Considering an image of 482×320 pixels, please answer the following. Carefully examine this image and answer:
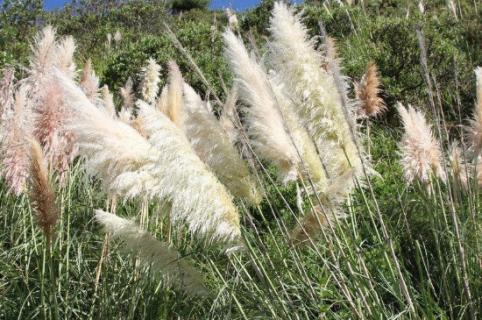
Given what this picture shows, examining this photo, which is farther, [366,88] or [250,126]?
[366,88]

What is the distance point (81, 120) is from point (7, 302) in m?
1.69

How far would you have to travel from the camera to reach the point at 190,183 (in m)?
2.20

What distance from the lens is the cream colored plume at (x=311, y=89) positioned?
2.51 m

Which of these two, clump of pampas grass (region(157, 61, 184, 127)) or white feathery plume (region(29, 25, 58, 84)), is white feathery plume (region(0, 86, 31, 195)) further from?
clump of pampas grass (region(157, 61, 184, 127))

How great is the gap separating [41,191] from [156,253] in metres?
0.58

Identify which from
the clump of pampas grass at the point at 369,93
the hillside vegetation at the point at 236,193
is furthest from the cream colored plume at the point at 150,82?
the clump of pampas grass at the point at 369,93

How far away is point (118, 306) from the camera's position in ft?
11.2

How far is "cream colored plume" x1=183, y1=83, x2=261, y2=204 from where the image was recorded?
8.05 feet

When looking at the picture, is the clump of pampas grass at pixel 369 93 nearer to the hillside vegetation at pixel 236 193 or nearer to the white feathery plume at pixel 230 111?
the hillside vegetation at pixel 236 193

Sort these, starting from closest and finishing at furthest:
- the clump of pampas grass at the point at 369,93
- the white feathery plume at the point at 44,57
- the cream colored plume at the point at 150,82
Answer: the white feathery plume at the point at 44,57
the clump of pampas grass at the point at 369,93
the cream colored plume at the point at 150,82

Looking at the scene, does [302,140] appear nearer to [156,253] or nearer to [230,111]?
[230,111]

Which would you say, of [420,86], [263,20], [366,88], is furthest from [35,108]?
[263,20]

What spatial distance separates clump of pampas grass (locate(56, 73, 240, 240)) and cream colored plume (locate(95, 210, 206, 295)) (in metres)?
0.14

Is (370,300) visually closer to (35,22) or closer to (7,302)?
(7,302)
